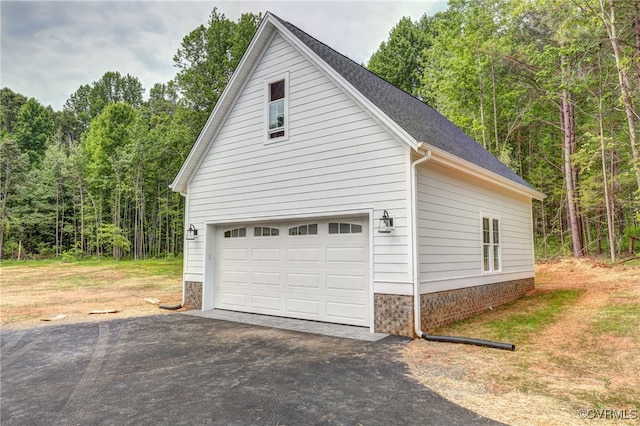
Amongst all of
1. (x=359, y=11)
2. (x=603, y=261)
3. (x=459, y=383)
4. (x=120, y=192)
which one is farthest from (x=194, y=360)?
(x=120, y=192)

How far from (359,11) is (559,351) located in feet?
45.4

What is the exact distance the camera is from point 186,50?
66.2 feet

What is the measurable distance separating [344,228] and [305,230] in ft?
3.23

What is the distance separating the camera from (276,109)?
27.5ft

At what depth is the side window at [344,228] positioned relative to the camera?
7.16 meters

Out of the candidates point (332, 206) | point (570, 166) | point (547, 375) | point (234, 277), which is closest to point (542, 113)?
point (570, 166)

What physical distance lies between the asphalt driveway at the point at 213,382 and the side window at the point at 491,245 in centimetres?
413

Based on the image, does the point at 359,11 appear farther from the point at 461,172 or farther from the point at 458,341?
the point at 458,341

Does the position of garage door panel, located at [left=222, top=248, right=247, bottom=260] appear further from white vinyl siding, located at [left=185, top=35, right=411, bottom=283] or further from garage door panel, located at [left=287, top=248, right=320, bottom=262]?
garage door panel, located at [left=287, top=248, right=320, bottom=262]

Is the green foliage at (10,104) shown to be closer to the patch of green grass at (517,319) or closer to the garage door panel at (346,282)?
the garage door panel at (346,282)

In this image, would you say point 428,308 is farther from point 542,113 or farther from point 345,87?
point 542,113

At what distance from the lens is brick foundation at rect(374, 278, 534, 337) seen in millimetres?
6191
